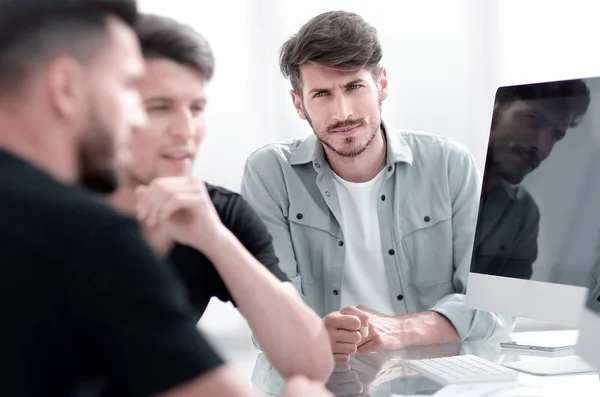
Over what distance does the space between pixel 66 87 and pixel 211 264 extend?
642 mm

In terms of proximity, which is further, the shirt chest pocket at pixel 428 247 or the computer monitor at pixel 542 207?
the shirt chest pocket at pixel 428 247

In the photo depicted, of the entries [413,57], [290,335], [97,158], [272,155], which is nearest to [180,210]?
[290,335]

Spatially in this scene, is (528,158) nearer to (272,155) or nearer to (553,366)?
(553,366)

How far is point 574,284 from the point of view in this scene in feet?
5.06

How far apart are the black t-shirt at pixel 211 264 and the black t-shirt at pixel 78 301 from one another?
635mm

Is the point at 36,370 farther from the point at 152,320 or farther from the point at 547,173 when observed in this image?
the point at 547,173

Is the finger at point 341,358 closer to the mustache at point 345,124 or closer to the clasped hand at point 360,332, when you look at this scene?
the clasped hand at point 360,332

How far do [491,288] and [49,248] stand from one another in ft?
3.78

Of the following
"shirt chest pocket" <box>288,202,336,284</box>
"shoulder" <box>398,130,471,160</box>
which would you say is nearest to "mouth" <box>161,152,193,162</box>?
"shirt chest pocket" <box>288,202,336,284</box>

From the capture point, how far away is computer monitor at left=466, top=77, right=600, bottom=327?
1.54m

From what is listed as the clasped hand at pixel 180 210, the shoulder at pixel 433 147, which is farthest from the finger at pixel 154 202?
the shoulder at pixel 433 147

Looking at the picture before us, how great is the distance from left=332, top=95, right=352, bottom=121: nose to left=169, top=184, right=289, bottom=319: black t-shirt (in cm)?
97

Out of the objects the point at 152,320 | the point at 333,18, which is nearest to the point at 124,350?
the point at 152,320

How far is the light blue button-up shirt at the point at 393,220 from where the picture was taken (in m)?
2.31
